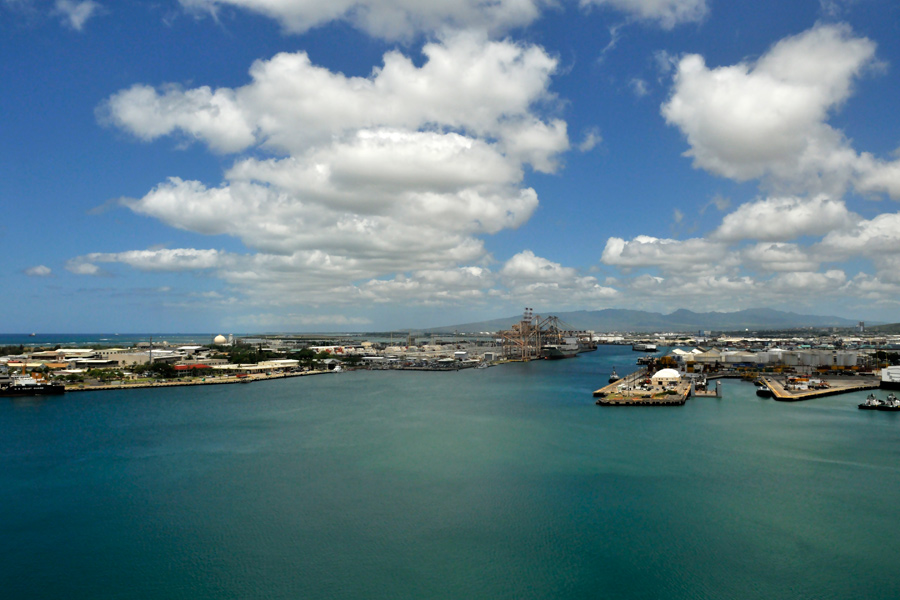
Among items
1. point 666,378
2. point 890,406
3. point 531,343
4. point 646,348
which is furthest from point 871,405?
point 646,348

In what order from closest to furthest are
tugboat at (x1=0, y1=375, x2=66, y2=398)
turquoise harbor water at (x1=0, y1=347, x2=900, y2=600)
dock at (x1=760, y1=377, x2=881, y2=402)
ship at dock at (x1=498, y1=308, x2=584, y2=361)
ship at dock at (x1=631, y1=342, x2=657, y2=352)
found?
turquoise harbor water at (x1=0, y1=347, x2=900, y2=600) → dock at (x1=760, y1=377, x2=881, y2=402) → tugboat at (x1=0, y1=375, x2=66, y2=398) → ship at dock at (x1=498, y1=308, x2=584, y2=361) → ship at dock at (x1=631, y1=342, x2=657, y2=352)

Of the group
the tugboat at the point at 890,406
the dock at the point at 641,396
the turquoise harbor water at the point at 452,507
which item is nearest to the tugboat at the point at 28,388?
the turquoise harbor water at the point at 452,507

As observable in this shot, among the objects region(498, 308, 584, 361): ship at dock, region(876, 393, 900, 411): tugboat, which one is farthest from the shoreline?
region(876, 393, 900, 411): tugboat

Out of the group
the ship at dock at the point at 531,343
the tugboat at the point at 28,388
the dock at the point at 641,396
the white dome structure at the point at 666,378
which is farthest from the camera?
the ship at dock at the point at 531,343

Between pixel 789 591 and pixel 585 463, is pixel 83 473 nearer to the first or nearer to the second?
pixel 585 463

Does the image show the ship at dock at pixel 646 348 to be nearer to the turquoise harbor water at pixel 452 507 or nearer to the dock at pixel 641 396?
the dock at pixel 641 396

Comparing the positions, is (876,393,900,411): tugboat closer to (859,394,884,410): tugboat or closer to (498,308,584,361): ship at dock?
(859,394,884,410): tugboat

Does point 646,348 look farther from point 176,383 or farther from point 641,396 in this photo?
point 176,383
